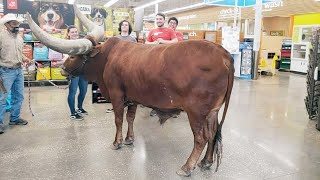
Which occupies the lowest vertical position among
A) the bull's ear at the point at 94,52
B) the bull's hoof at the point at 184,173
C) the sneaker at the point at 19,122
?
the bull's hoof at the point at 184,173

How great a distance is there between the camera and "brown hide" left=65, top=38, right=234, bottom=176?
107 inches

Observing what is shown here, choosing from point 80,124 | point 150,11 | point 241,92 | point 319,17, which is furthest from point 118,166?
point 150,11

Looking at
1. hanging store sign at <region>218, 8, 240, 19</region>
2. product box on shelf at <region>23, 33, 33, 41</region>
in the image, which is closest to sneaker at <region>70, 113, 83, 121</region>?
product box on shelf at <region>23, 33, 33, 41</region>

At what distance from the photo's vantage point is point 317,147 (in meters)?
3.74

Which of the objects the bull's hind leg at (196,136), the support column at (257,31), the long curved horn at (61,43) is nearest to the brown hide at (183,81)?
the bull's hind leg at (196,136)

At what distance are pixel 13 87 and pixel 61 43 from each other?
6.03 ft

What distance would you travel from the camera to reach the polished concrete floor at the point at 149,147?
9.71 feet

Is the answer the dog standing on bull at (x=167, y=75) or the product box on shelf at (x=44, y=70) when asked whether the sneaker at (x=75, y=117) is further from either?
the product box on shelf at (x=44, y=70)

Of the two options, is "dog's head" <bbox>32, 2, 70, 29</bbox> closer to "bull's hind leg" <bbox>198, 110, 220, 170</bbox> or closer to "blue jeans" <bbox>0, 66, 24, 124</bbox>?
"blue jeans" <bbox>0, 66, 24, 124</bbox>

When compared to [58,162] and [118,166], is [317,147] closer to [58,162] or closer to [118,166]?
[118,166]

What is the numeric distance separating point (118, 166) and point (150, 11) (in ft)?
87.3

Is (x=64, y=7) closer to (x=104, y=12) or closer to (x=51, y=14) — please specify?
(x=51, y=14)

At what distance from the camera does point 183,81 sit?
275 centimetres

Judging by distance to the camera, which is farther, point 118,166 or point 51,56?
point 51,56
